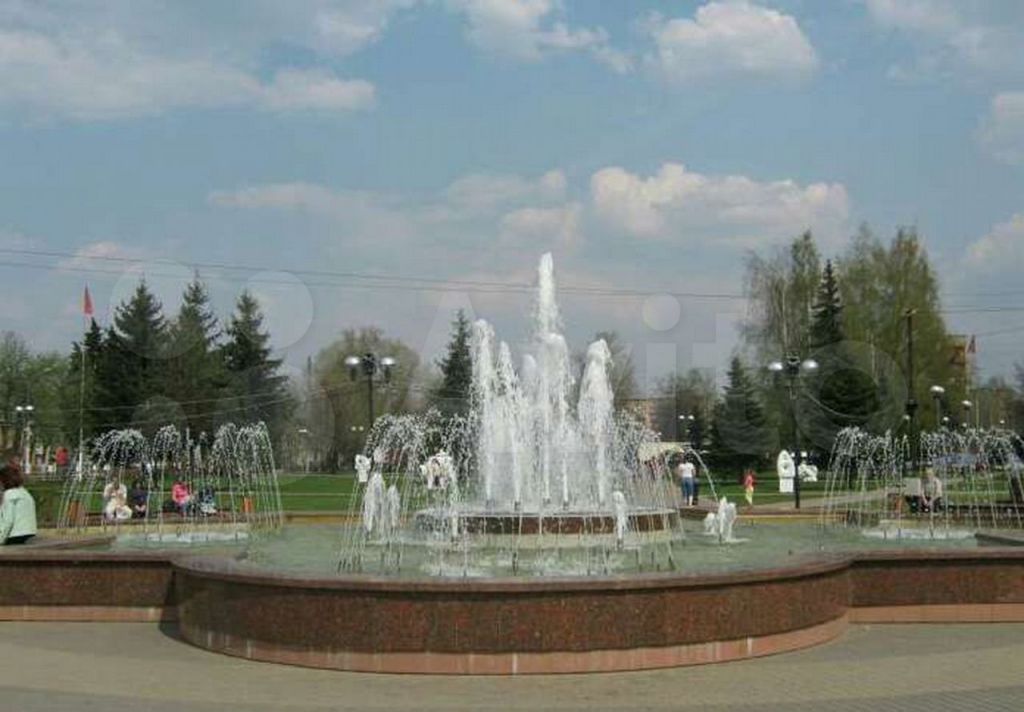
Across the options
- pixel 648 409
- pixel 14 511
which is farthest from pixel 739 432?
pixel 14 511

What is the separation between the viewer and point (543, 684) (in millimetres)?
9242

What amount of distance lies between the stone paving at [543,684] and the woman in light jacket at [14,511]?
3244mm

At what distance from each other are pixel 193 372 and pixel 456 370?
17.7 m

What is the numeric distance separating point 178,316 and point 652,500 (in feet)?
160

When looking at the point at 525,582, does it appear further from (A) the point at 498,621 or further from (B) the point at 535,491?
(B) the point at 535,491

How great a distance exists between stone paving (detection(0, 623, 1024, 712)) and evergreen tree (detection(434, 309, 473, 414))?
200 feet

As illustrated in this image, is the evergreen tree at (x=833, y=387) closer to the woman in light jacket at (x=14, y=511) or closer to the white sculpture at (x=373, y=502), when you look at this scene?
the white sculpture at (x=373, y=502)

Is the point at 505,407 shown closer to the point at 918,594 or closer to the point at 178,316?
the point at 918,594

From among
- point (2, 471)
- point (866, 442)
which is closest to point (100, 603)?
point (2, 471)

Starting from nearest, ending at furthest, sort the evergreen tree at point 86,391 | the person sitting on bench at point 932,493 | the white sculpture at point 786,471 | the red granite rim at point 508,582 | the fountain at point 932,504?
1. the red granite rim at point 508,582
2. the fountain at point 932,504
3. the person sitting on bench at point 932,493
4. the white sculpture at point 786,471
5. the evergreen tree at point 86,391

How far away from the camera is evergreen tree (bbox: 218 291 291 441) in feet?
221

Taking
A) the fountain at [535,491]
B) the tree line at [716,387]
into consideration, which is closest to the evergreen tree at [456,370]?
the tree line at [716,387]

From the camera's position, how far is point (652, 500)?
2470cm

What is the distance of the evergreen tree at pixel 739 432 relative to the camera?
5334 centimetres
